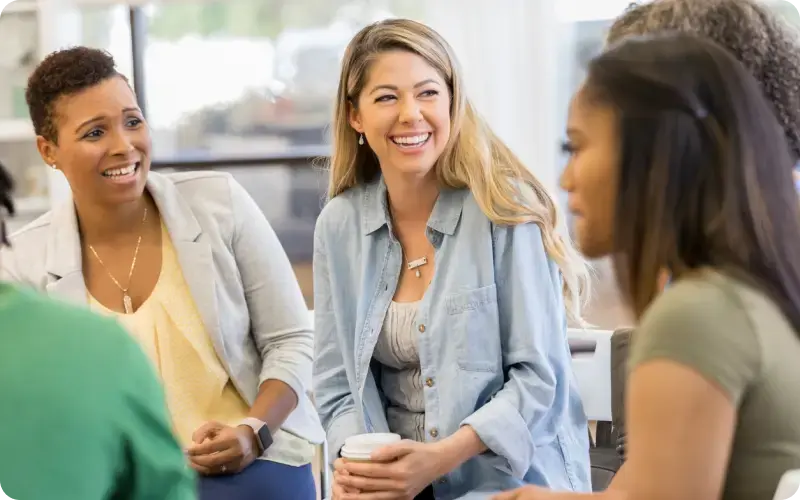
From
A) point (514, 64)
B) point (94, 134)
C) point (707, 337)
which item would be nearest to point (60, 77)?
point (94, 134)

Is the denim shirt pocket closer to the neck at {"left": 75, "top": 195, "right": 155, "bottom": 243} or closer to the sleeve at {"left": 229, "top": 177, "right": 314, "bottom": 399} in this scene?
the sleeve at {"left": 229, "top": 177, "right": 314, "bottom": 399}

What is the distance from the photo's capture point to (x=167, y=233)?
1.91 m

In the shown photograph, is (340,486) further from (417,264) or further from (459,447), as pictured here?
(417,264)

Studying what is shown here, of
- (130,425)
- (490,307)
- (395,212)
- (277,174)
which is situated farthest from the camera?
(277,174)

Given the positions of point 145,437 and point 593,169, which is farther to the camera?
point 593,169

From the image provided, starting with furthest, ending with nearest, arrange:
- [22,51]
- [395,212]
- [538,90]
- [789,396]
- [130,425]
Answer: [22,51], [538,90], [395,212], [789,396], [130,425]

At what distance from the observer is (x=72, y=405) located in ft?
2.25

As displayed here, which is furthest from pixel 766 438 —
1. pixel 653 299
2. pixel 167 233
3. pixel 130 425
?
pixel 167 233

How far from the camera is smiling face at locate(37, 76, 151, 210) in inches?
72.3

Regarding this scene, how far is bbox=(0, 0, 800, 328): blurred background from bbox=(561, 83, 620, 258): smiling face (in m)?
2.23

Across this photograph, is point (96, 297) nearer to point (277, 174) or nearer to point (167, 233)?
point (167, 233)

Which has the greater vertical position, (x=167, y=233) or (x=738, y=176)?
(x=738, y=176)

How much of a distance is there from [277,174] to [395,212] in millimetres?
1919

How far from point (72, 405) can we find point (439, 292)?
3.27 ft
